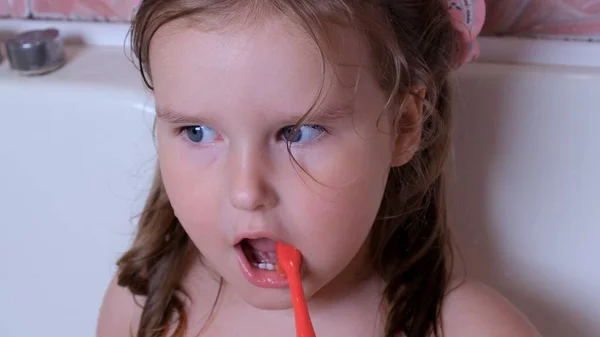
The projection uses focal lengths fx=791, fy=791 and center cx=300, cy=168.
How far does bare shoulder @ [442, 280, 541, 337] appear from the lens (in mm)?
780

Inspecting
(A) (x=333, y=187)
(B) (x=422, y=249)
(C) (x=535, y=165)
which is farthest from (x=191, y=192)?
(C) (x=535, y=165)

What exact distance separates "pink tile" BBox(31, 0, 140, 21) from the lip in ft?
1.61

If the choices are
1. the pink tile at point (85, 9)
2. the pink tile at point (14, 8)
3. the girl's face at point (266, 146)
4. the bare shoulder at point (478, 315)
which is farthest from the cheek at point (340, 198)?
the pink tile at point (14, 8)

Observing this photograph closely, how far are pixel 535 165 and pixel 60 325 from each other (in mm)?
660

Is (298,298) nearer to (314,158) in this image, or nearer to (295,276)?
(295,276)

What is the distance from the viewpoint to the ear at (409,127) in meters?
0.73

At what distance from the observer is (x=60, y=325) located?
42.4 inches

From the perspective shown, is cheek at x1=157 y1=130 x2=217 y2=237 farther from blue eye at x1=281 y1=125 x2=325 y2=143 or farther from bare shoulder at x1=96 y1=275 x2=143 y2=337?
bare shoulder at x1=96 y1=275 x2=143 y2=337

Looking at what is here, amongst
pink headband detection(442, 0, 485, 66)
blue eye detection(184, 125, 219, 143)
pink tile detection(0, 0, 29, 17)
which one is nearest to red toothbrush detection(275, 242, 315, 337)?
blue eye detection(184, 125, 219, 143)

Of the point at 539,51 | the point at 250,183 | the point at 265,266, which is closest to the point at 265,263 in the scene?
the point at 265,266

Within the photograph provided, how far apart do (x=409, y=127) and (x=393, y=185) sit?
0.11m

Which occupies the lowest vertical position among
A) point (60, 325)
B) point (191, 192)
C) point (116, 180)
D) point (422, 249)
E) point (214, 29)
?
point (60, 325)

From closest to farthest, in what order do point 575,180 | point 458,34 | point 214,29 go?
point 214,29 < point 458,34 < point 575,180

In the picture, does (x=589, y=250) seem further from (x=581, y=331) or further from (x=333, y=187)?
(x=333, y=187)
